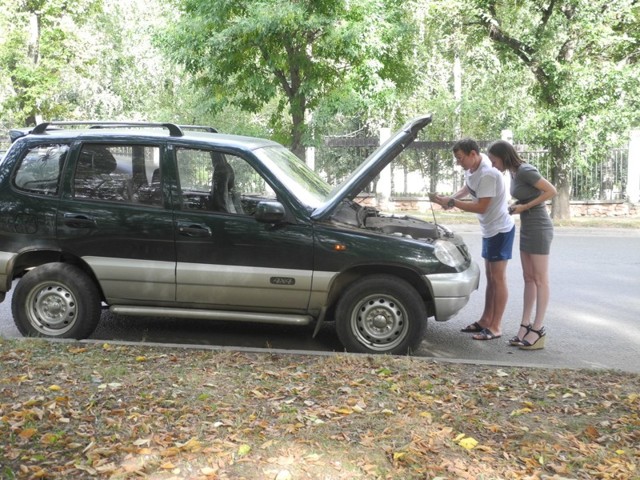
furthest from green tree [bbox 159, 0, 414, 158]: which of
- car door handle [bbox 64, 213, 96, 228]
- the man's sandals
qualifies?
car door handle [bbox 64, 213, 96, 228]

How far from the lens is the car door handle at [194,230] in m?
6.52

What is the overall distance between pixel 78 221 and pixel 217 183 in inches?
49.0

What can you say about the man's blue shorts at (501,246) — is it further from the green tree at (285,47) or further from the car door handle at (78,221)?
the green tree at (285,47)

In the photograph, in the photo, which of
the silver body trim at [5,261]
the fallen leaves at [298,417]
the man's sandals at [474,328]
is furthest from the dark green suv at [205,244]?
the man's sandals at [474,328]

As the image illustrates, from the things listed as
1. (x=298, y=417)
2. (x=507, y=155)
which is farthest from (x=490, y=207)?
(x=298, y=417)

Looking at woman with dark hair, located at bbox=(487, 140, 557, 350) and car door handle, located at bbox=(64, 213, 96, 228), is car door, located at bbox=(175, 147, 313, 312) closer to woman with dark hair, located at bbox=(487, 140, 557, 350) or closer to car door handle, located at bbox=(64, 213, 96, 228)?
car door handle, located at bbox=(64, 213, 96, 228)

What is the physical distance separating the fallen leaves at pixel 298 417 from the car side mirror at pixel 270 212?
3.74 feet

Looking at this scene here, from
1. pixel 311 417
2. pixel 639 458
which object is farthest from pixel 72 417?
pixel 639 458

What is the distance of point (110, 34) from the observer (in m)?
41.9

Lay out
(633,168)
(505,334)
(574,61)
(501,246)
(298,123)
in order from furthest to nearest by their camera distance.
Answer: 1. (633,168)
2. (574,61)
3. (298,123)
4. (505,334)
5. (501,246)

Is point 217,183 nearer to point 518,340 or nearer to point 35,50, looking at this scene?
point 518,340

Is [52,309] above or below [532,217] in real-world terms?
below

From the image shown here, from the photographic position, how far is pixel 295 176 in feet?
23.1

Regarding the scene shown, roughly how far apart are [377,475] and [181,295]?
3.16m
